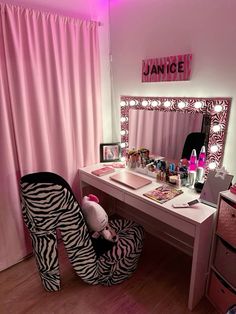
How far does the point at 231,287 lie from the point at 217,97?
1285 millimetres

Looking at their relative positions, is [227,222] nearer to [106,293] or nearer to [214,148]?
[214,148]

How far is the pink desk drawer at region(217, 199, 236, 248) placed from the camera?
52.1 inches

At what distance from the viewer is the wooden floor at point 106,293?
161 centimetres

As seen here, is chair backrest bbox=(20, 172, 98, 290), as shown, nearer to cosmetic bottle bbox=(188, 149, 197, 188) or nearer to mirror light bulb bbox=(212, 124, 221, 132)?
cosmetic bottle bbox=(188, 149, 197, 188)

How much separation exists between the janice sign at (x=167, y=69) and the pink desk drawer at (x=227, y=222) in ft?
3.36

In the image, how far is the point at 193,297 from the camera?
1572 mm

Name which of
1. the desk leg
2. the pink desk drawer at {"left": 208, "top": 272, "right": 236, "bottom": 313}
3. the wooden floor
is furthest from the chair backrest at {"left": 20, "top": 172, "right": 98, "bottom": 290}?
the pink desk drawer at {"left": 208, "top": 272, "right": 236, "bottom": 313}

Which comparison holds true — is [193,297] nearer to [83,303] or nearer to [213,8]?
[83,303]

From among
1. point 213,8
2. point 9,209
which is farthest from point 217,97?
point 9,209

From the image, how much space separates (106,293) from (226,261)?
92 centimetres

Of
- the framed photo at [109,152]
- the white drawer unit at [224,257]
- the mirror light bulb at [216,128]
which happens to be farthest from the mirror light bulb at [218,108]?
the framed photo at [109,152]

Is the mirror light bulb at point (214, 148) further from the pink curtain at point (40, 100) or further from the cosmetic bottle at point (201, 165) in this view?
the pink curtain at point (40, 100)

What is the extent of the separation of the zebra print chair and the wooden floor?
0.28 ft

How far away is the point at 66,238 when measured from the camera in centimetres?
155
